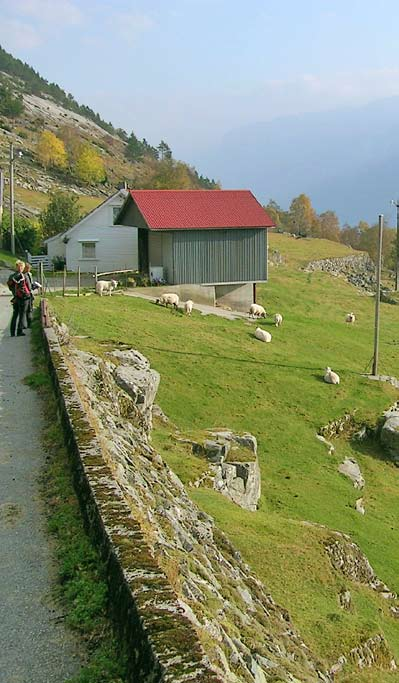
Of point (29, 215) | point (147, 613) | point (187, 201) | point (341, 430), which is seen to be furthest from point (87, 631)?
point (29, 215)

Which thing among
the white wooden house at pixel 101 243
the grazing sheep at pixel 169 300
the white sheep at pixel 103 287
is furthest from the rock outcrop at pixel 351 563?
the white wooden house at pixel 101 243

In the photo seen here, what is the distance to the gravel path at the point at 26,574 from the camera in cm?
628

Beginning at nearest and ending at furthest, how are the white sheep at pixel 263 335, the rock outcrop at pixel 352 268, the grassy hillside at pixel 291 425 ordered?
1. the grassy hillside at pixel 291 425
2. the white sheep at pixel 263 335
3. the rock outcrop at pixel 352 268

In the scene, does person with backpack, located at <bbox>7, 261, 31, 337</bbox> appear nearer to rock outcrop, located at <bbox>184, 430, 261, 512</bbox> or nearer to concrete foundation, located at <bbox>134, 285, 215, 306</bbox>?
rock outcrop, located at <bbox>184, 430, 261, 512</bbox>

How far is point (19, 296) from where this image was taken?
857 inches

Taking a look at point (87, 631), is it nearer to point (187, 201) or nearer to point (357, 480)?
point (357, 480)

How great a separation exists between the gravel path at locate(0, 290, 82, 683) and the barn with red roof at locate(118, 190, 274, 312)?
3170 cm

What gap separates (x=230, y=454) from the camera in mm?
20188

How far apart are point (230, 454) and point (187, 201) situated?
2941 cm

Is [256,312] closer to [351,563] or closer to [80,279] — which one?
[80,279]

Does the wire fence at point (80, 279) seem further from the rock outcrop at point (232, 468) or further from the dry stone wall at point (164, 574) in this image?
the dry stone wall at point (164, 574)

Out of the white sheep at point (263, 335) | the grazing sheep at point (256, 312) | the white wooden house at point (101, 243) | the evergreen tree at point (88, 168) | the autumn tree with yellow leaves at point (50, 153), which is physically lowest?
the white sheep at point (263, 335)

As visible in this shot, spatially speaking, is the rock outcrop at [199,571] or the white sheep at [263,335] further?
the white sheep at [263,335]

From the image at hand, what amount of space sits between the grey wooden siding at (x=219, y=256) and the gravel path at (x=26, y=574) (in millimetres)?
31648
